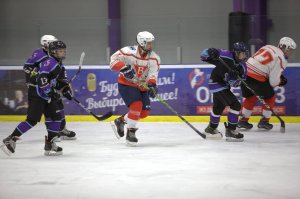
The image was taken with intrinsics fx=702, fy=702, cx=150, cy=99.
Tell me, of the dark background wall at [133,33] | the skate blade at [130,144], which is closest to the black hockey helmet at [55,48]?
the skate blade at [130,144]

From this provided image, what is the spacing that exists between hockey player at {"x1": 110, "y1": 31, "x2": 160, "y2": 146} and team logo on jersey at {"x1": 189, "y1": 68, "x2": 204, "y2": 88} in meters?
1.90

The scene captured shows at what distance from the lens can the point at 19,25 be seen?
9.91 meters

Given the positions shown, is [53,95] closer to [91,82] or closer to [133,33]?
[91,82]

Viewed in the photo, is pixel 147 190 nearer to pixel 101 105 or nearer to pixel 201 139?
pixel 201 139

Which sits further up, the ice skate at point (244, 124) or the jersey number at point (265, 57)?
the jersey number at point (265, 57)

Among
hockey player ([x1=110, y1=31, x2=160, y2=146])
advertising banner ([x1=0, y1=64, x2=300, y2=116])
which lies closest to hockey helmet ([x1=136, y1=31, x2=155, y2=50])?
hockey player ([x1=110, y1=31, x2=160, y2=146])

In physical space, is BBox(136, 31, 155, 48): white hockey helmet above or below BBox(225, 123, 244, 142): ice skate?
above

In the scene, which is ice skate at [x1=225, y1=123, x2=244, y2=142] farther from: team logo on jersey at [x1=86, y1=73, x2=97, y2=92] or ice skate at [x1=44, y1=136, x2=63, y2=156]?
team logo on jersey at [x1=86, y1=73, x2=97, y2=92]

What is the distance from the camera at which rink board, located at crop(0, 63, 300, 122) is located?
8469mm

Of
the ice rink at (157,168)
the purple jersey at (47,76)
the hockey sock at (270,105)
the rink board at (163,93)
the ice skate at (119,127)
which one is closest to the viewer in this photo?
the ice rink at (157,168)

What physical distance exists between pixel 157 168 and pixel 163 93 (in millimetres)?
3321

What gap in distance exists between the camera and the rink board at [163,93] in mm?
8469


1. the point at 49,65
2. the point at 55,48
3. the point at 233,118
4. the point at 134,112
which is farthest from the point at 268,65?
the point at 49,65

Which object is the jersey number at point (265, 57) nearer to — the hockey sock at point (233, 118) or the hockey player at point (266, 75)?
the hockey player at point (266, 75)
